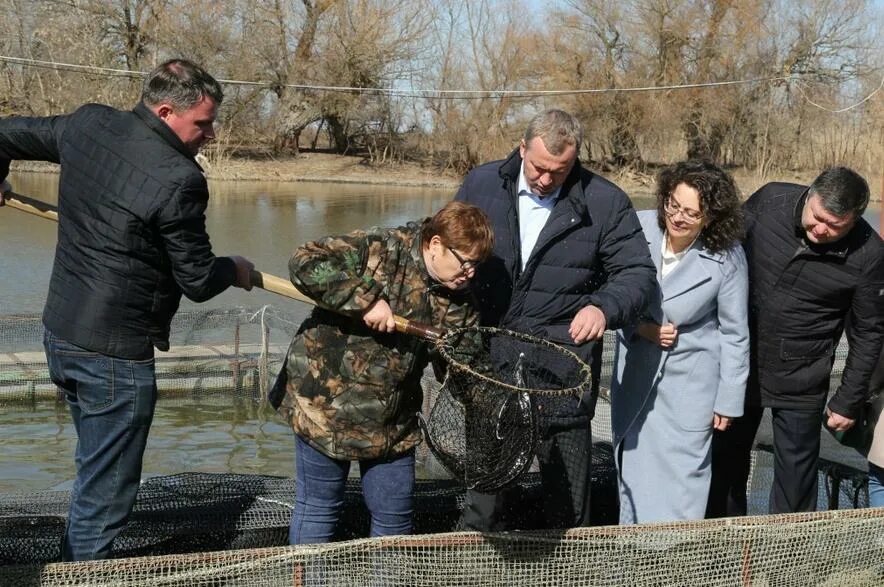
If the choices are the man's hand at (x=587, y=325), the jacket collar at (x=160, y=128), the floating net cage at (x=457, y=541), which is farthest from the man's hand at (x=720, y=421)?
the jacket collar at (x=160, y=128)

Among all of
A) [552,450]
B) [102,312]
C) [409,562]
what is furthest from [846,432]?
[102,312]

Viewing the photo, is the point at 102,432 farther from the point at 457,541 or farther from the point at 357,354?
the point at 457,541

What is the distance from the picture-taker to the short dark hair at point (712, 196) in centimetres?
359

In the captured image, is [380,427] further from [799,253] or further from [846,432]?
[846,432]

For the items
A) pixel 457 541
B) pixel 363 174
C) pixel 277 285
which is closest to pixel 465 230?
pixel 277 285

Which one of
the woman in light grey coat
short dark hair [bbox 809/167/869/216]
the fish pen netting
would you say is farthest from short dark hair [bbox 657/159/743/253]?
the fish pen netting

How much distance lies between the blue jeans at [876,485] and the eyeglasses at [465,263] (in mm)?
1968

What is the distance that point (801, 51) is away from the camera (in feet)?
97.9

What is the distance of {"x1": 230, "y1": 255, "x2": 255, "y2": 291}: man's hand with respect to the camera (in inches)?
132

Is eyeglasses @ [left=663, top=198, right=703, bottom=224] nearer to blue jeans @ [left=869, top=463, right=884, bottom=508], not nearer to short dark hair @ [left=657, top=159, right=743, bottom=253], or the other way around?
short dark hair @ [left=657, top=159, right=743, bottom=253]

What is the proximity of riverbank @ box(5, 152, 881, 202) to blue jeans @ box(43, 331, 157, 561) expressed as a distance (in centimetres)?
2325

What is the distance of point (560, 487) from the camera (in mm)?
3691

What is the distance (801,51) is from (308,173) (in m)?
14.6

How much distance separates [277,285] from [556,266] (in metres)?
0.96
